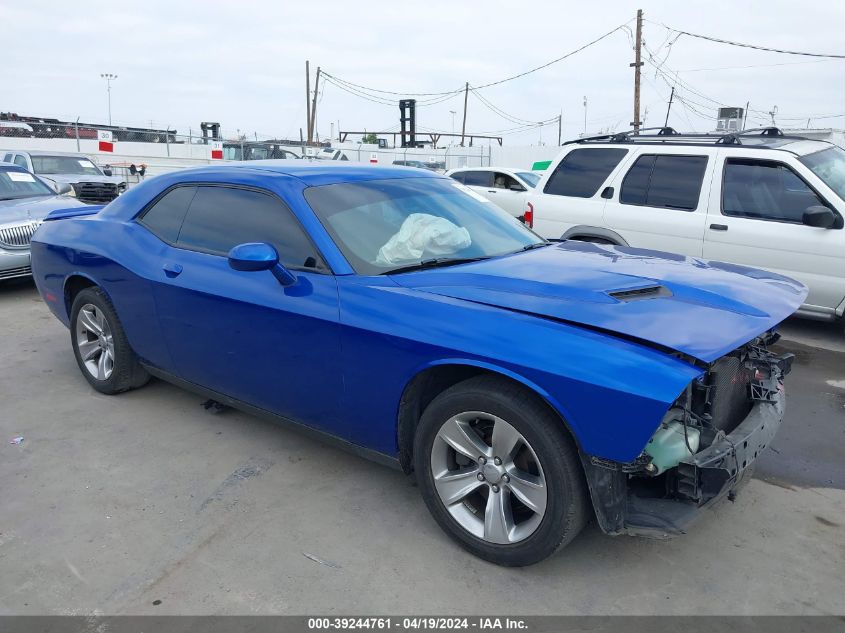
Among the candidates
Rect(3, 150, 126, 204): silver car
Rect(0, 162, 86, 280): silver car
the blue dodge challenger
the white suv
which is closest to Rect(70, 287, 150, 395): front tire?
the blue dodge challenger

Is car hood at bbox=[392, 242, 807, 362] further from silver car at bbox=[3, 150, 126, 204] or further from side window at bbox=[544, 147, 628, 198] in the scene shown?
silver car at bbox=[3, 150, 126, 204]

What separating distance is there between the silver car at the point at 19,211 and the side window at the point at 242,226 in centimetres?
496

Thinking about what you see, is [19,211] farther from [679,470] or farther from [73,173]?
[679,470]

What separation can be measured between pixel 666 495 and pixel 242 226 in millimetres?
2525

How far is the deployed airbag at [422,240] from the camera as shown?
10.8 feet

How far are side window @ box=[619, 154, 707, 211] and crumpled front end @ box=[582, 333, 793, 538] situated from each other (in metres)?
4.21

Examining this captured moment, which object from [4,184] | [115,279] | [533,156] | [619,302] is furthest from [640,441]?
[533,156]

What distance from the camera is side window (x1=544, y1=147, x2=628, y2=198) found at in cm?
700

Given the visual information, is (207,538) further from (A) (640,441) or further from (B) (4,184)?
(B) (4,184)

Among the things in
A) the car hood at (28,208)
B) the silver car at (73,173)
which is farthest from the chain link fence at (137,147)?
the car hood at (28,208)

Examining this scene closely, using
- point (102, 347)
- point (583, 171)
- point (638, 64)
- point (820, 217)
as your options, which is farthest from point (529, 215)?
point (638, 64)

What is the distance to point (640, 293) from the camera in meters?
2.79

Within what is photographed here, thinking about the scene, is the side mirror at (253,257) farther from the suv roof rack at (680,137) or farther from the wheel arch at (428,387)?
the suv roof rack at (680,137)

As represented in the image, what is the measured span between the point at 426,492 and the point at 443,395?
49cm
